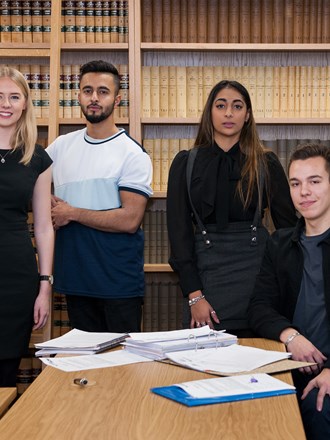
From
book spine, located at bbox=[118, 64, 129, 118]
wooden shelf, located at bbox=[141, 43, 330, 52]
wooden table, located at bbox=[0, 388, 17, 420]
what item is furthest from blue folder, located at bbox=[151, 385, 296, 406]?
wooden shelf, located at bbox=[141, 43, 330, 52]

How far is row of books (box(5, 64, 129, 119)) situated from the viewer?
14.0 feet

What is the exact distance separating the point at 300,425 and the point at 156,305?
2.92 metres

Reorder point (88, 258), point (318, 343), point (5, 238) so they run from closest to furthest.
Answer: point (318, 343), point (5, 238), point (88, 258)

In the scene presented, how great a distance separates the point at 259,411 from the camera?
1.55 metres

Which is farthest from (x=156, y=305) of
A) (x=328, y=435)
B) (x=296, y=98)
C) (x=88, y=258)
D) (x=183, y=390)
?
(x=183, y=390)

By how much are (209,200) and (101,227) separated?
506 mm

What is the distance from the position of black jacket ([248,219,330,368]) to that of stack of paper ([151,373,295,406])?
606 mm

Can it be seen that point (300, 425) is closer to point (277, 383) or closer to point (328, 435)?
point (277, 383)

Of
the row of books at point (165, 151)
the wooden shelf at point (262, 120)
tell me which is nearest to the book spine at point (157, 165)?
the row of books at point (165, 151)

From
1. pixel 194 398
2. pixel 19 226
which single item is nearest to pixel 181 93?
pixel 19 226

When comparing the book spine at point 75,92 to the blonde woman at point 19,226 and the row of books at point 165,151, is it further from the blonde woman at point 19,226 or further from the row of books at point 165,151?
the blonde woman at point 19,226

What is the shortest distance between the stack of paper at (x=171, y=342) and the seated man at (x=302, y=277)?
0.67 ft

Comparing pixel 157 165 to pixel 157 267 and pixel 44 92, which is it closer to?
pixel 157 267

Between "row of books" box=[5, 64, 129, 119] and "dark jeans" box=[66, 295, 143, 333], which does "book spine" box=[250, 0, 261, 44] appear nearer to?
"row of books" box=[5, 64, 129, 119]
